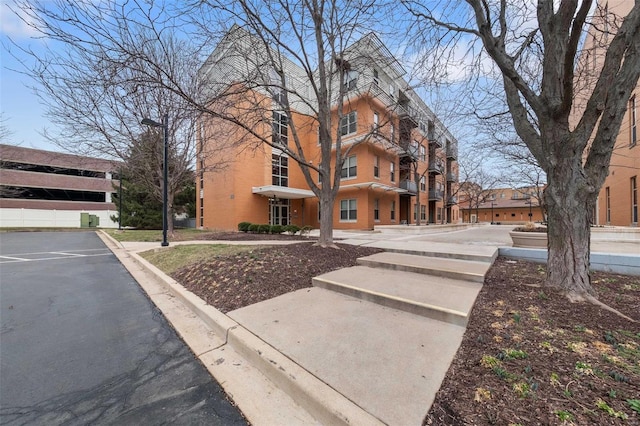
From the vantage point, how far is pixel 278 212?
22172mm

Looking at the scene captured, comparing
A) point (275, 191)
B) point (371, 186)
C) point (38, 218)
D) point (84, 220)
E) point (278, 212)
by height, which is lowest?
point (84, 220)

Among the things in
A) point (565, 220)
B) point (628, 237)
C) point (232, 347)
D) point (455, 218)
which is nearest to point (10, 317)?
point (232, 347)

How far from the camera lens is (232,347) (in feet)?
10.0

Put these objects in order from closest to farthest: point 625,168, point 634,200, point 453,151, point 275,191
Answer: point 634,200 → point 625,168 → point 275,191 → point 453,151

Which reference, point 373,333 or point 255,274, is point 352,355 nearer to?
point 373,333

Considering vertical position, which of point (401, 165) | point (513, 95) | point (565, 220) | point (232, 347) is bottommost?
point (232, 347)

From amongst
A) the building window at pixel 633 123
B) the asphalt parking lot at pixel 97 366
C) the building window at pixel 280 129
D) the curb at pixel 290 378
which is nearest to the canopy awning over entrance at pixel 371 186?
the building window at pixel 280 129

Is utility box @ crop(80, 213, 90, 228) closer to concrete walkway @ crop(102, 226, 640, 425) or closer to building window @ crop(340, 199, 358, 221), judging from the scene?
building window @ crop(340, 199, 358, 221)

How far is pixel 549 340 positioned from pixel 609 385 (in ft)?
2.32

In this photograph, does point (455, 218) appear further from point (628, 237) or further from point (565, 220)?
point (565, 220)

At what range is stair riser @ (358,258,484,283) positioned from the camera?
4.64 m

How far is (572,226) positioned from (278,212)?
777 inches

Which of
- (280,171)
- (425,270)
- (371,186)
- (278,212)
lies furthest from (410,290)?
(280,171)

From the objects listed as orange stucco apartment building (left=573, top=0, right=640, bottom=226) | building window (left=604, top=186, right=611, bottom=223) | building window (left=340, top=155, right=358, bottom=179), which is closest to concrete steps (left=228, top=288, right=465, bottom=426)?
orange stucco apartment building (left=573, top=0, right=640, bottom=226)
